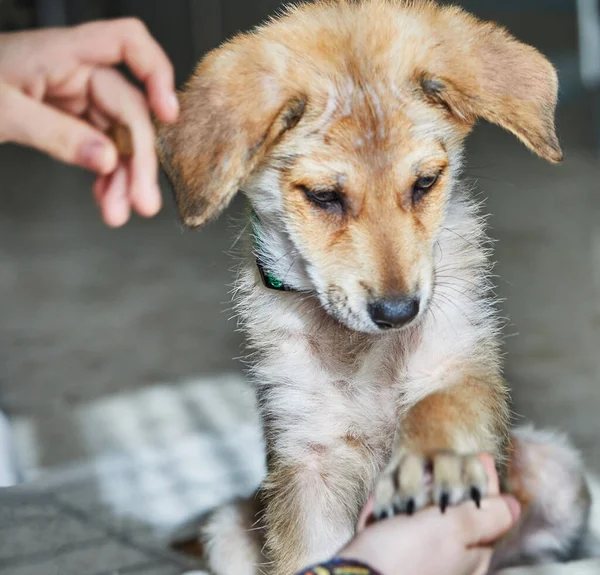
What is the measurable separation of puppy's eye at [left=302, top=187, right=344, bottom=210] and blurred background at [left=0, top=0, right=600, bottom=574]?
20cm

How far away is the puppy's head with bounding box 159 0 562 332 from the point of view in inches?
45.2

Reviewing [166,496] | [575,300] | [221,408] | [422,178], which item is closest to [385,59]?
[422,178]

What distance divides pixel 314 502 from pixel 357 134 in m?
0.50

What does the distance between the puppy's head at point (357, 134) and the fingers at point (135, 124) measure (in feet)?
0.07

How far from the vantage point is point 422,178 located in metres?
1.18

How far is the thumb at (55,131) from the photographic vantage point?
115 cm

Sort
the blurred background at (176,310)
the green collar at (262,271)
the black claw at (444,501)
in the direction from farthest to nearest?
the blurred background at (176,310) → the green collar at (262,271) → the black claw at (444,501)

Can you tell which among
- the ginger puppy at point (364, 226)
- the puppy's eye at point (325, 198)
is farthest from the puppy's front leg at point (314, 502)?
the puppy's eye at point (325, 198)

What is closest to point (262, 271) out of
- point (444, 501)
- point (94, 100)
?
point (94, 100)

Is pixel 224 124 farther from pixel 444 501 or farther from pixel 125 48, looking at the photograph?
pixel 444 501

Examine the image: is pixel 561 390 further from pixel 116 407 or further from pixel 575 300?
pixel 116 407

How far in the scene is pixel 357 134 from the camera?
3.79ft

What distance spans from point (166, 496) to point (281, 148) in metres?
0.88

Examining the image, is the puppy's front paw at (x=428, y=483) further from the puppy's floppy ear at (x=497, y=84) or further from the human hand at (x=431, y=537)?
the puppy's floppy ear at (x=497, y=84)
